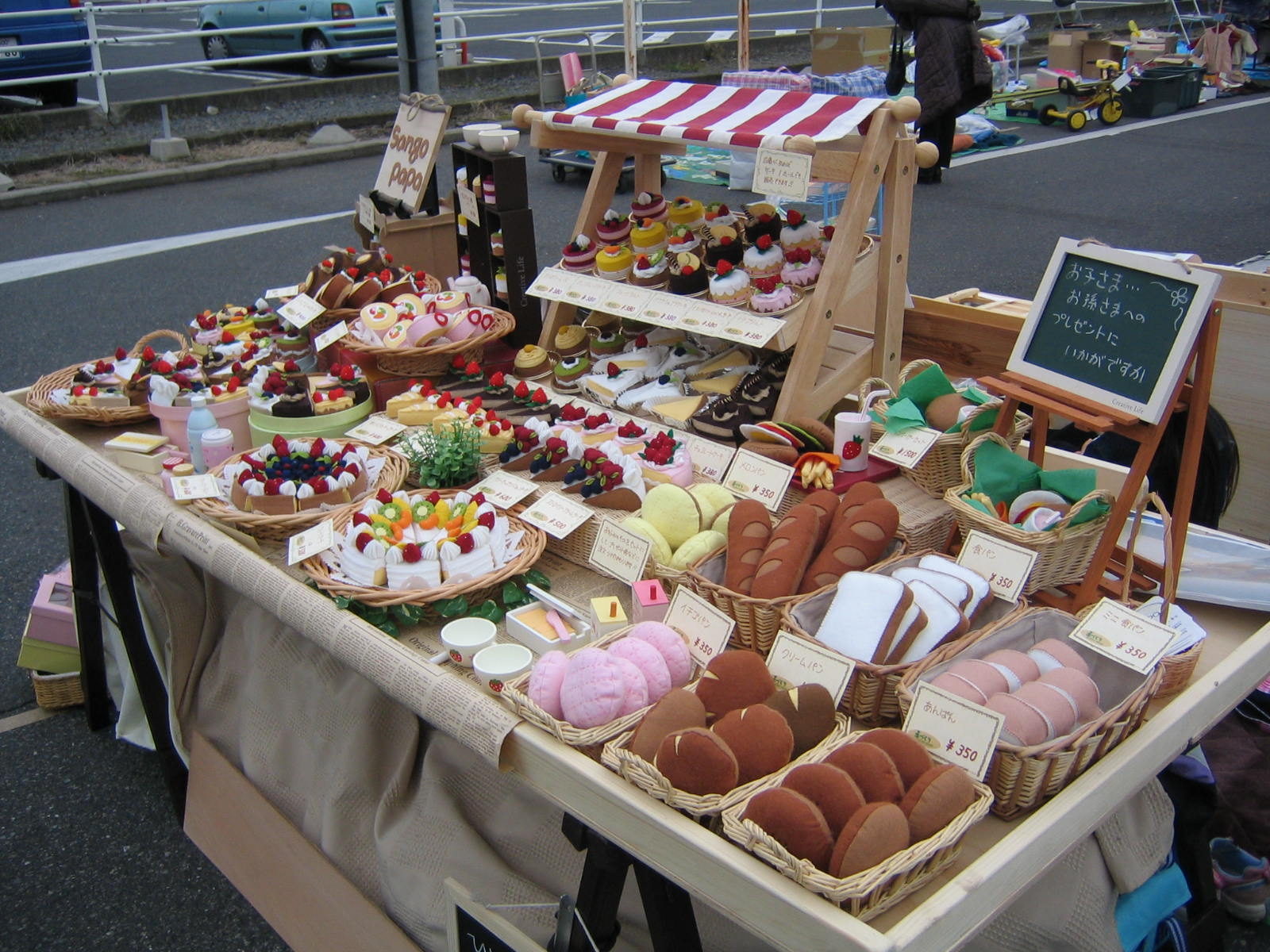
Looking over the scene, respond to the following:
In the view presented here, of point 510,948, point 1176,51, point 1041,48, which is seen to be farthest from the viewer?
point 1041,48

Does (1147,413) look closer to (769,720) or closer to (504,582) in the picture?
(769,720)

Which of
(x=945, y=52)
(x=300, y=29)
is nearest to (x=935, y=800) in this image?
(x=945, y=52)

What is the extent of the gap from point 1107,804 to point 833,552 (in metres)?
0.52

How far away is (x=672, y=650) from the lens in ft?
4.94

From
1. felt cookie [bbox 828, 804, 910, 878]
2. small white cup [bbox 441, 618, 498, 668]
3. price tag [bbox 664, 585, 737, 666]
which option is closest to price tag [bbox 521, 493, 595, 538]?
small white cup [bbox 441, 618, 498, 668]

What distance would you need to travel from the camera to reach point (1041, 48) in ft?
44.0

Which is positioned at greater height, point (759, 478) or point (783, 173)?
point (783, 173)

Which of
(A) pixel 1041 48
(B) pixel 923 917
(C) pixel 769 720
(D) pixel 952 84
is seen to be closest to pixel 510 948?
(C) pixel 769 720

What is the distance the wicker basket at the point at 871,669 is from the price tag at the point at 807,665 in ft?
0.07

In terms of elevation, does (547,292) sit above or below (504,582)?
above

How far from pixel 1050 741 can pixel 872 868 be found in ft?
1.00

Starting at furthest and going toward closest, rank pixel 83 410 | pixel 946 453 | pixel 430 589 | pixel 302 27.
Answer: pixel 302 27
pixel 83 410
pixel 946 453
pixel 430 589

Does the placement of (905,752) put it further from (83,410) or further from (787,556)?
(83,410)

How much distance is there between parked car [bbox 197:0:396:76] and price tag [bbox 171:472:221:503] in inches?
354
